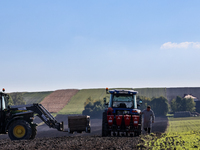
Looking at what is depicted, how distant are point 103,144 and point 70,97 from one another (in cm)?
14026

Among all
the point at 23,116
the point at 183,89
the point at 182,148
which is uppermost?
the point at 183,89

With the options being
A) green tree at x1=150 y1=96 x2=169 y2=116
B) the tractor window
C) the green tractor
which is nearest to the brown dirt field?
green tree at x1=150 y1=96 x2=169 y2=116

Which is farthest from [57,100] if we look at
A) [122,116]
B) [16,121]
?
[122,116]

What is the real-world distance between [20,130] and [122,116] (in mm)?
6313

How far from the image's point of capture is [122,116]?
17875mm

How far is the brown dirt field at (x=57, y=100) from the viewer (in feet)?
440

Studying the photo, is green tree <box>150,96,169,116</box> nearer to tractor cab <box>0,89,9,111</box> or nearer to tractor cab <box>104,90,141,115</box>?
tractor cab <box>104,90,141,115</box>

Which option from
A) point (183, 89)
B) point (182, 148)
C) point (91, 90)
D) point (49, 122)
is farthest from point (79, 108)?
point (182, 148)

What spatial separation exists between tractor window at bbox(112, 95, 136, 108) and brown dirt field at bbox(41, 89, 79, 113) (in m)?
110

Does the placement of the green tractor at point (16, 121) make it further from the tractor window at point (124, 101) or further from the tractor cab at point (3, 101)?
the tractor window at point (124, 101)

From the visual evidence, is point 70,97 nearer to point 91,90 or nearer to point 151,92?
point 91,90

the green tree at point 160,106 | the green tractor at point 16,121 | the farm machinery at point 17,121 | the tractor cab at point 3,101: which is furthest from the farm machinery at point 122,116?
the green tree at point 160,106

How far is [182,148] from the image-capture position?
12.9m

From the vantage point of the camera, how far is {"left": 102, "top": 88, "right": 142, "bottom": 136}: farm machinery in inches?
699
